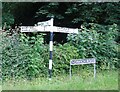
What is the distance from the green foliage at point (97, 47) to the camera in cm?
992

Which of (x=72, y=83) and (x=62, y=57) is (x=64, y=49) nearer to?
(x=62, y=57)

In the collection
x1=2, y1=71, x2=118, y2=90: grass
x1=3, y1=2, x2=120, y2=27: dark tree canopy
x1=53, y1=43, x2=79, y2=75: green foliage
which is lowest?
x1=2, y1=71, x2=118, y2=90: grass

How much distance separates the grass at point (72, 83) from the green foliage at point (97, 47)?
676 millimetres

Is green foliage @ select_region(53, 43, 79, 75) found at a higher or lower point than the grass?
higher

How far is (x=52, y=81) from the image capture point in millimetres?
8203

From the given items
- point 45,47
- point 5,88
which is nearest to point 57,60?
point 45,47

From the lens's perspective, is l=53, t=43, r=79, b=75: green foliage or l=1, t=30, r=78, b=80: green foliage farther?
l=53, t=43, r=79, b=75: green foliage

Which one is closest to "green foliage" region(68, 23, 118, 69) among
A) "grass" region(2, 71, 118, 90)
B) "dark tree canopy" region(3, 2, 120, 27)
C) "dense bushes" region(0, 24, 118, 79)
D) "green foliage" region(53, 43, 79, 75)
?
"dense bushes" region(0, 24, 118, 79)

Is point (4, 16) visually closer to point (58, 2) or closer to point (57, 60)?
point (58, 2)

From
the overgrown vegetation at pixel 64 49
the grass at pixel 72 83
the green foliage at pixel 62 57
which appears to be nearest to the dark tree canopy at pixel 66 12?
the overgrown vegetation at pixel 64 49

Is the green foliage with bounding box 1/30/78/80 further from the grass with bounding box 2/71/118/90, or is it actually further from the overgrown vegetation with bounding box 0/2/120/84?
the grass with bounding box 2/71/118/90

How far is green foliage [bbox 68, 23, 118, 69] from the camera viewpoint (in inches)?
391

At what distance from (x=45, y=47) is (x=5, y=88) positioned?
2425mm

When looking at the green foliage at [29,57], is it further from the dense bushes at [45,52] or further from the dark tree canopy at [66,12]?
the dark tree canopy at [66,12]
